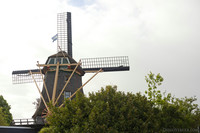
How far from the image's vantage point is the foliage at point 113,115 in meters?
20.4

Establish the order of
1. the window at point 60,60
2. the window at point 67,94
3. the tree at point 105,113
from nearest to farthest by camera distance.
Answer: the tree at point 105,113
the window at point 67,94
the window at point 60,60

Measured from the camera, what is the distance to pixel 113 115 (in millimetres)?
21172

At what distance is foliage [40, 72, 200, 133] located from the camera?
20.4 m

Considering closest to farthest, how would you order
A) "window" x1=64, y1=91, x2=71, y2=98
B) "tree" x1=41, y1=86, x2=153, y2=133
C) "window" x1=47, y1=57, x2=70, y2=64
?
1. "tree" x1=41, y1=86, x2=153, y2=133
2. "window" x1=64, y1=91, x2=71, y2=98
3. "window" x1=47, y1=57, x2=70, y2=64

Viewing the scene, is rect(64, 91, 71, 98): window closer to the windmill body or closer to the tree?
the windmill body

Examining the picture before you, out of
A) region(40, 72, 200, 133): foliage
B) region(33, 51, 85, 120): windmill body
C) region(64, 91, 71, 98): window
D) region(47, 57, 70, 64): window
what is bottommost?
region(40, 72, 200, 133): foliage

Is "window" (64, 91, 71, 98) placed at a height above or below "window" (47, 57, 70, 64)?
below

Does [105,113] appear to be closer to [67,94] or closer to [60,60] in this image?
[67,94]

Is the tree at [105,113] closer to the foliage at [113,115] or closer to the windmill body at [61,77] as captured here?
the foliage at [113,115]

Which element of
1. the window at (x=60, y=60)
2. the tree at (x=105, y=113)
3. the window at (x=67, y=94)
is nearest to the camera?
the tree at (x=105, y=113)

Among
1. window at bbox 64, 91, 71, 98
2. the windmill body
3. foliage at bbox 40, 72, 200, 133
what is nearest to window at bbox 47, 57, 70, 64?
the windmill body

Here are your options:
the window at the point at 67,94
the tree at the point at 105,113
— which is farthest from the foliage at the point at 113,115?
the window at the point at 67,94

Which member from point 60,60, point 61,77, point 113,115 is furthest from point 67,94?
point 113,115

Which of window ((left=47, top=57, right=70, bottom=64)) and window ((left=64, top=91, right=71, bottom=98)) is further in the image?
window ((left=47, top=57, right=70, bottom=64))
